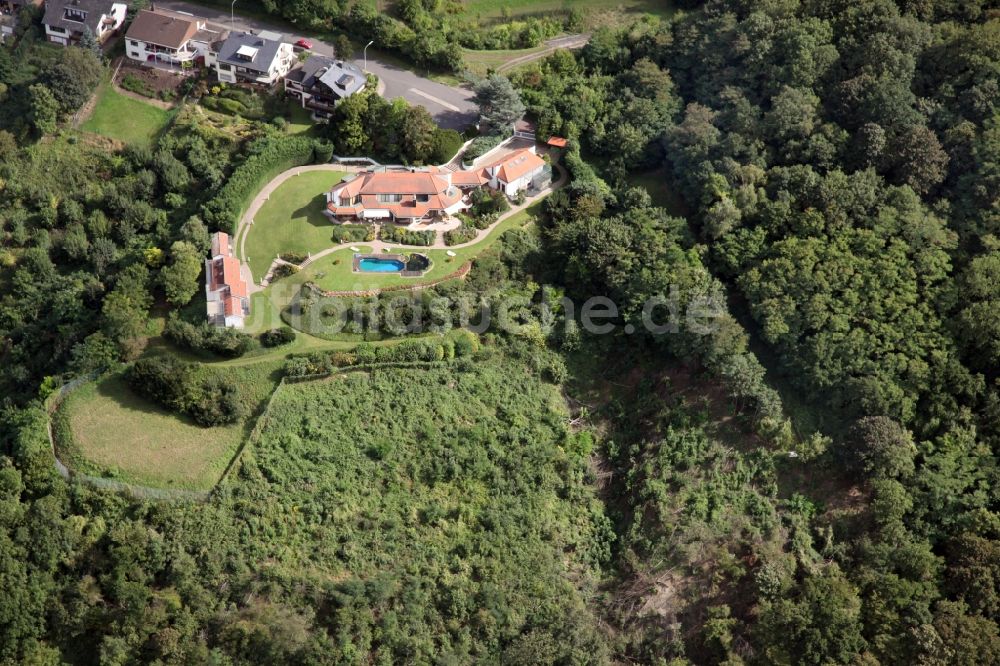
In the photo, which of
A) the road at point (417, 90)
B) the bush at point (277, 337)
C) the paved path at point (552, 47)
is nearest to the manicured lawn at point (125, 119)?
the road at point (417, 90)

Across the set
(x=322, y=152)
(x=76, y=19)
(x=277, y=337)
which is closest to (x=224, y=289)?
(x=277, y=337)

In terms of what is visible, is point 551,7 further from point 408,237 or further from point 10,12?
point 10,12

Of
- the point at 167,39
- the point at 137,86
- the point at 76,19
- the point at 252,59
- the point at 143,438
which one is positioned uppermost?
the point at 252,59

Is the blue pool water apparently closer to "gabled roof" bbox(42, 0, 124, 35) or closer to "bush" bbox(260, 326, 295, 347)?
"bush" bbox(260, 326, 295, 347)

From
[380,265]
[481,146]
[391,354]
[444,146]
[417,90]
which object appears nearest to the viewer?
[391,354]

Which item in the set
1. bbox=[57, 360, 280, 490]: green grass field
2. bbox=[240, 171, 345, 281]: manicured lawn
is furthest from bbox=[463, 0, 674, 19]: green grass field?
bbox=[57, 360, 280, 490]: green grass field

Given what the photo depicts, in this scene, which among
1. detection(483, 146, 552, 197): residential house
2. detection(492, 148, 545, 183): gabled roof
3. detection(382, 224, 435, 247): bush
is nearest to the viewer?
detection(382, 224, 435, 247): bush

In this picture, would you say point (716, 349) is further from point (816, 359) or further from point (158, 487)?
point (158, 487)
